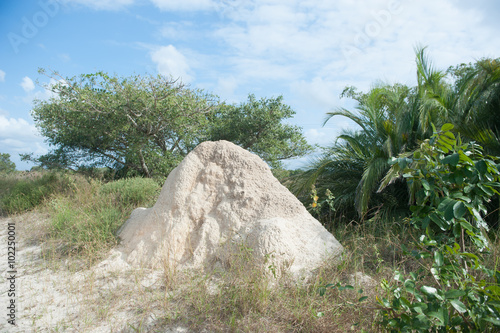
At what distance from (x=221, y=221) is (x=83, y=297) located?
77.2 inches

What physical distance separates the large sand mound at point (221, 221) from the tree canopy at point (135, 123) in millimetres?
5051

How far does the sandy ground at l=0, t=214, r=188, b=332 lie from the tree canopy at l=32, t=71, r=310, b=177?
17.7ft

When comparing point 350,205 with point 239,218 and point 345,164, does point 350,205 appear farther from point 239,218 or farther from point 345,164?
point 239,218

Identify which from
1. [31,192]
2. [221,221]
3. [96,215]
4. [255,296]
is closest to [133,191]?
[96,215]

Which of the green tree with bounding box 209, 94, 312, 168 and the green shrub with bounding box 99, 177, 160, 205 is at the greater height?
the green tree with bounding box 209, 94, 312, 168

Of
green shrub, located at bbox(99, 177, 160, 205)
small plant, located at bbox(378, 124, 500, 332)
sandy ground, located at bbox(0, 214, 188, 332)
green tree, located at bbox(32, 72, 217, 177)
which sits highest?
green tree, located at bbox(32, 72, 217, 177)

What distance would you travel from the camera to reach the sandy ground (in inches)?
141

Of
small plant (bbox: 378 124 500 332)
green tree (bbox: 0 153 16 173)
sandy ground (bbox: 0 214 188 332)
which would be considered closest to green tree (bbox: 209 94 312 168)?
sandy ground (bbox: 0 214 188 332)

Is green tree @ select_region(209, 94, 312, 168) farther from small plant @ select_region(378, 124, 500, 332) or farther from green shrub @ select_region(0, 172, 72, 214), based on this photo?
small plant @ select_region(378, 124, 500, 332)

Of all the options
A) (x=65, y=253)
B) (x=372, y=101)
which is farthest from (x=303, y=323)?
(x=372, y=101)

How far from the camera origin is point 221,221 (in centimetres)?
509

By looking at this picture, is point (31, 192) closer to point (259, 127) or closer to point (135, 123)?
point (135, 123)

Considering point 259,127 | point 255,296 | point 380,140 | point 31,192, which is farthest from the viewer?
point 259,127

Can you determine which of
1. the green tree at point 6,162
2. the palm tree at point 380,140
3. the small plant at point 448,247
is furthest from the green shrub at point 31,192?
the green tree at point 6,162
